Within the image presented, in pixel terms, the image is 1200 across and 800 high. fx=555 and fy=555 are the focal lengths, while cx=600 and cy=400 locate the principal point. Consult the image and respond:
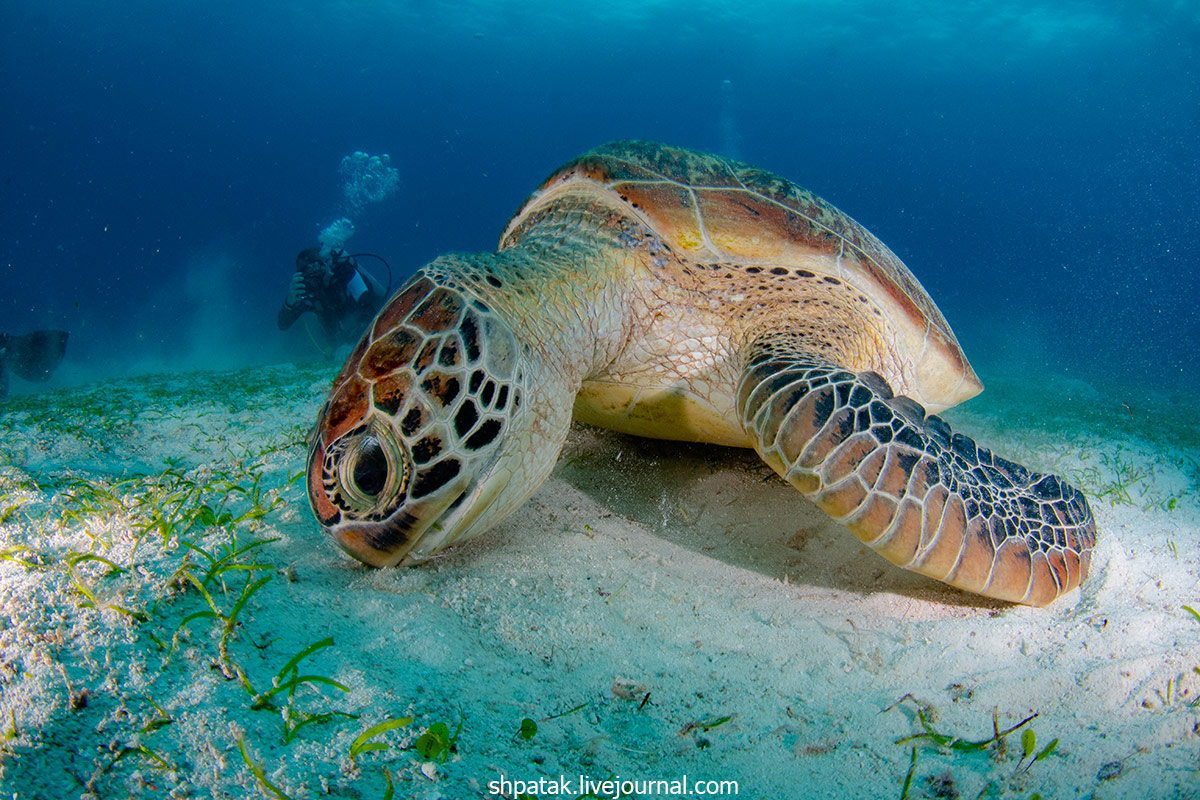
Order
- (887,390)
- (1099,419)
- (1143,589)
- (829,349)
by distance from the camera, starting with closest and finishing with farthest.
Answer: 1. (1143,589)
2. (887,390)
3. (829,349)
4. (1099,419)

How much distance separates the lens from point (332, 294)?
9.23 meters

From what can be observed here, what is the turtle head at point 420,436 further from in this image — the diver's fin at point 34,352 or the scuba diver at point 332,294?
the diver's fin at point 34,352

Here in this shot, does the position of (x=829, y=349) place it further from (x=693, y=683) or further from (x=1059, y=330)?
(x=1059, y=330)

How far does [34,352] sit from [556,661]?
493 inches

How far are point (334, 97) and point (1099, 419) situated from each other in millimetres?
86850

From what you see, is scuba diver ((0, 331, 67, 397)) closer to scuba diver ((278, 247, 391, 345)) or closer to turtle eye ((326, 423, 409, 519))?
scuba diver ((278, 247, 391, 345))

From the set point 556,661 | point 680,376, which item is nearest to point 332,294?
point 680,376

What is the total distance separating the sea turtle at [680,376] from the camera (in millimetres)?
1522

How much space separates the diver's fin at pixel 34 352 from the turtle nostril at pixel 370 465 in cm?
1172

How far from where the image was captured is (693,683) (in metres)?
1.34

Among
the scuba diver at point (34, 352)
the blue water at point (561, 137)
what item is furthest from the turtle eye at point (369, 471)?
the blue water at point (561, 137)

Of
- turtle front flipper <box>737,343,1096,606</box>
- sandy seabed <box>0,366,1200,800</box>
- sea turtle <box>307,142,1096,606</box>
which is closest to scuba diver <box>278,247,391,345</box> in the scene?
sea turtle <box>307,142,1096,606</box>

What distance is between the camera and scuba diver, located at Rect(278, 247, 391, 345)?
28.9 ft

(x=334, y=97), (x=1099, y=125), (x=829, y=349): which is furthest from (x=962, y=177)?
(x=829, y=349)
